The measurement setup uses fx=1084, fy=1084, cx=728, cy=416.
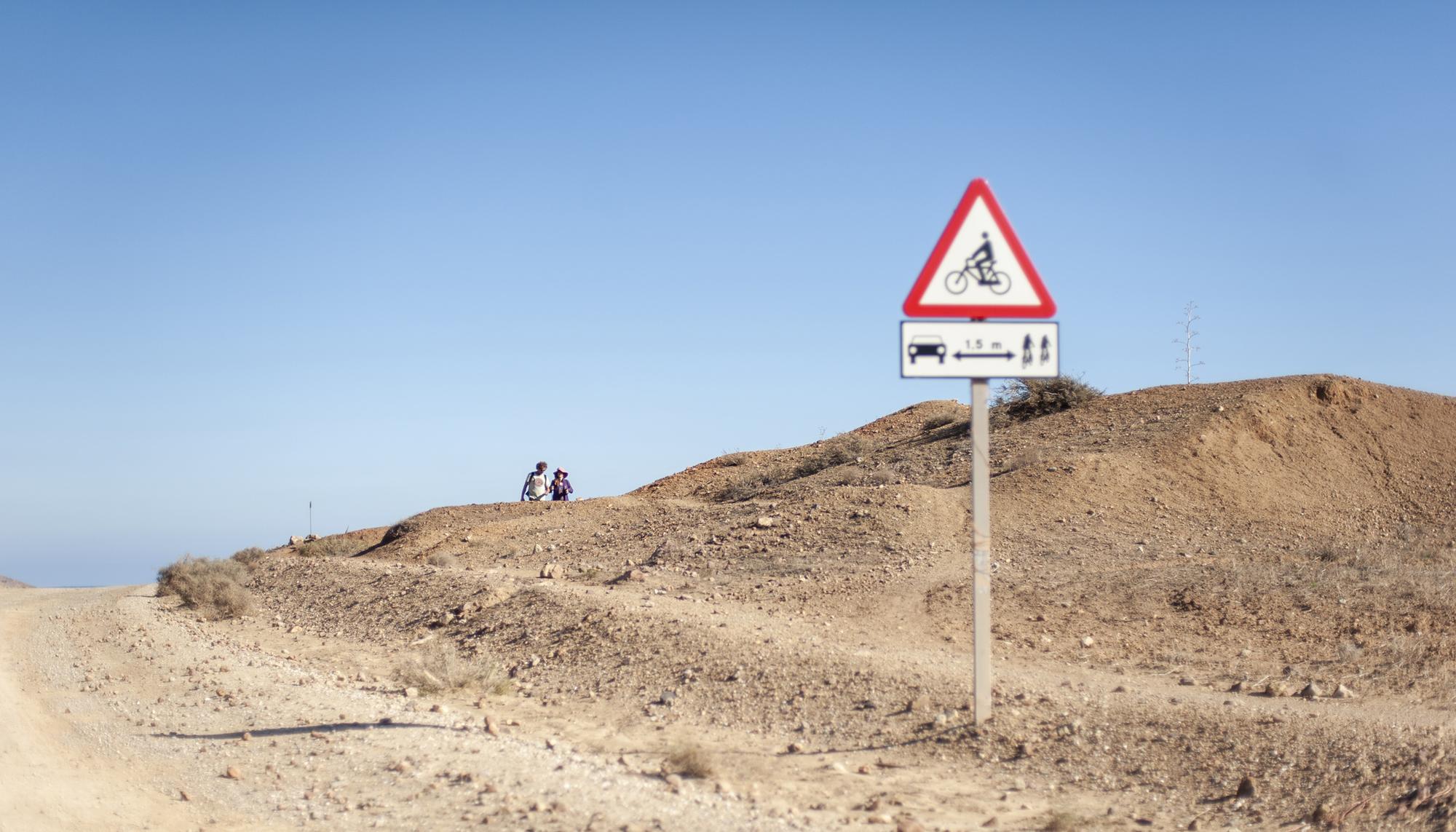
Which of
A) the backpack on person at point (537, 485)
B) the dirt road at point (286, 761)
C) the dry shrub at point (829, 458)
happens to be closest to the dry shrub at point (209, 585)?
the dirt road at point (286, 761)

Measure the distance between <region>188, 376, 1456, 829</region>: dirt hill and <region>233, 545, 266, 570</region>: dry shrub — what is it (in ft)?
2.45

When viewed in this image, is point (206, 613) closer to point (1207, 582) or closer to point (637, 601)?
point (637, 601)

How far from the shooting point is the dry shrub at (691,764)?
6023mm

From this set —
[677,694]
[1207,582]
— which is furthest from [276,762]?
[1207,582]

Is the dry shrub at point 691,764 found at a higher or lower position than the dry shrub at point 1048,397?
lower

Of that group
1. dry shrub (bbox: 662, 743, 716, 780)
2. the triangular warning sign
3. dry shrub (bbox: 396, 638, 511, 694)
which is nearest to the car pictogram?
the triangular warning sign

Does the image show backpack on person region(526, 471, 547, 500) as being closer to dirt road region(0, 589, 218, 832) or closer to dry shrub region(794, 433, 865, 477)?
dry shrub region(794, 433, 865, 477)

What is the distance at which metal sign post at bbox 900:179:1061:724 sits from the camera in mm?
6137

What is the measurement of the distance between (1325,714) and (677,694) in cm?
432

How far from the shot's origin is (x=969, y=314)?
20.4 ft

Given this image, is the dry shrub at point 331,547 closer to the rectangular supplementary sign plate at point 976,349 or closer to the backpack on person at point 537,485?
the backpack on person at point 537,485

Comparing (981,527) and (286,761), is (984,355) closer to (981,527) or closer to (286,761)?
(981,527)

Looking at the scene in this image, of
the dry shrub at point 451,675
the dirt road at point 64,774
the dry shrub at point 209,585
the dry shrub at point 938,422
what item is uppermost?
the dry shrub at point 938,422

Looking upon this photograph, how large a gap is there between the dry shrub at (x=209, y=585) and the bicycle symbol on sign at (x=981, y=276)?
1169cm
